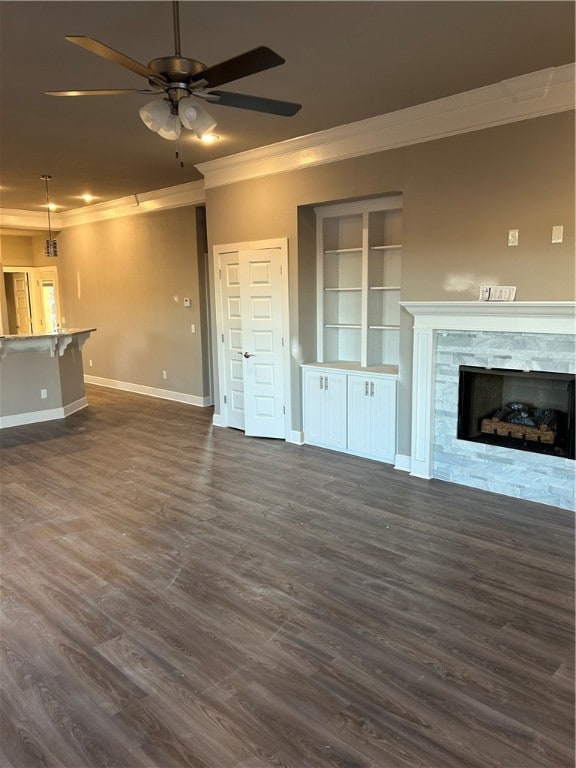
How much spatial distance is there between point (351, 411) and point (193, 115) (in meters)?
3.28

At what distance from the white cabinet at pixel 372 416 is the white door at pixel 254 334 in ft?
2.89

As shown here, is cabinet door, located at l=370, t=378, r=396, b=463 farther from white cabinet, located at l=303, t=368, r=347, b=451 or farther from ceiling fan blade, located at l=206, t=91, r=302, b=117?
ceiling fan blade, located at l=206, t=91, r=302, b=117

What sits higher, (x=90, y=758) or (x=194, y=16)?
(x=194, y=16)

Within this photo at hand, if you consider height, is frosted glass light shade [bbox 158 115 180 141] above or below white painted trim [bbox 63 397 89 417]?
above

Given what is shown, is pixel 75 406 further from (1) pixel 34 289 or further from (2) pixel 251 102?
(2) pixel 251 102

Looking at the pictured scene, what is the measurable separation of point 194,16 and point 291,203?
266 cm

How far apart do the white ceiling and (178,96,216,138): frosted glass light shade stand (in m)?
0.52

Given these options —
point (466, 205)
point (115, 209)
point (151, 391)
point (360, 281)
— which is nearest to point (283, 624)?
point (466, 205)

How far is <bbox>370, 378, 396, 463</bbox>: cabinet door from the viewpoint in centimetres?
488

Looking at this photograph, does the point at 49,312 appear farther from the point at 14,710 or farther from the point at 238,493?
the point at 14,710

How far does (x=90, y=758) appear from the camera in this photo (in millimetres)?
1869

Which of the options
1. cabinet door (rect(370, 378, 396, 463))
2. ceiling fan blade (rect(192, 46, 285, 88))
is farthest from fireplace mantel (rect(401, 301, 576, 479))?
ceiling fan blade (rect(192, 46, 285, 88))

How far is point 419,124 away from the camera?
4246mm

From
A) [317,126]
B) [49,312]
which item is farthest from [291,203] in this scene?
[49,312]
